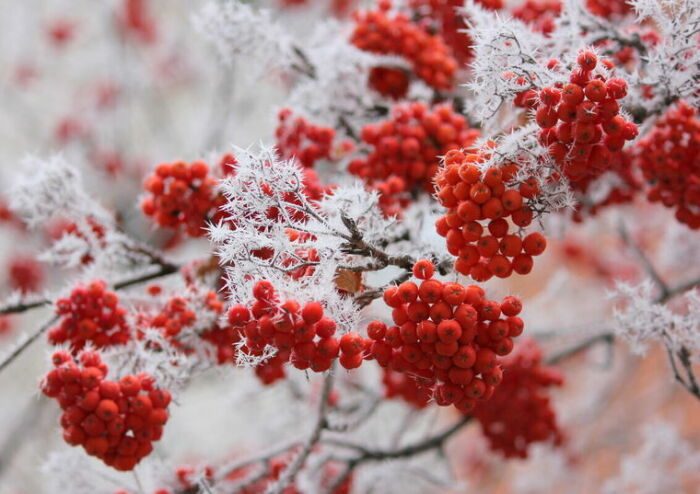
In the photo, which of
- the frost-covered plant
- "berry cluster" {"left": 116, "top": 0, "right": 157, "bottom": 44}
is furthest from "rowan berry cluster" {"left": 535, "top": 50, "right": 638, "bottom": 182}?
"berry cluster" {"left": 116, "top": 0, "right": 157, "bottom": 44}

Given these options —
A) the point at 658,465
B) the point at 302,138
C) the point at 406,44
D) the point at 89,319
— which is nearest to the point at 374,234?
the point at 302,138

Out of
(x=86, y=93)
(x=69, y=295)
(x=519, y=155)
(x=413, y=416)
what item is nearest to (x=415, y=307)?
(x=519, y=155)

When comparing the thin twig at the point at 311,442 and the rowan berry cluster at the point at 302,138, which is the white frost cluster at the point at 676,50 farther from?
the thin twig at the point at 311,442

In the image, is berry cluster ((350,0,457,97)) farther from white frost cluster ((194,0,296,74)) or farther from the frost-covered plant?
white frost cluster ((194,0,296,74))

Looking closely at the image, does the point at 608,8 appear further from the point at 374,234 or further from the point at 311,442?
the point at 311,442

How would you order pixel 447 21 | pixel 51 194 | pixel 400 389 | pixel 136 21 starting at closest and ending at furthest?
pixel 51 194 → pixel 447 21 → pixel 400 389 → pixel 136 21
